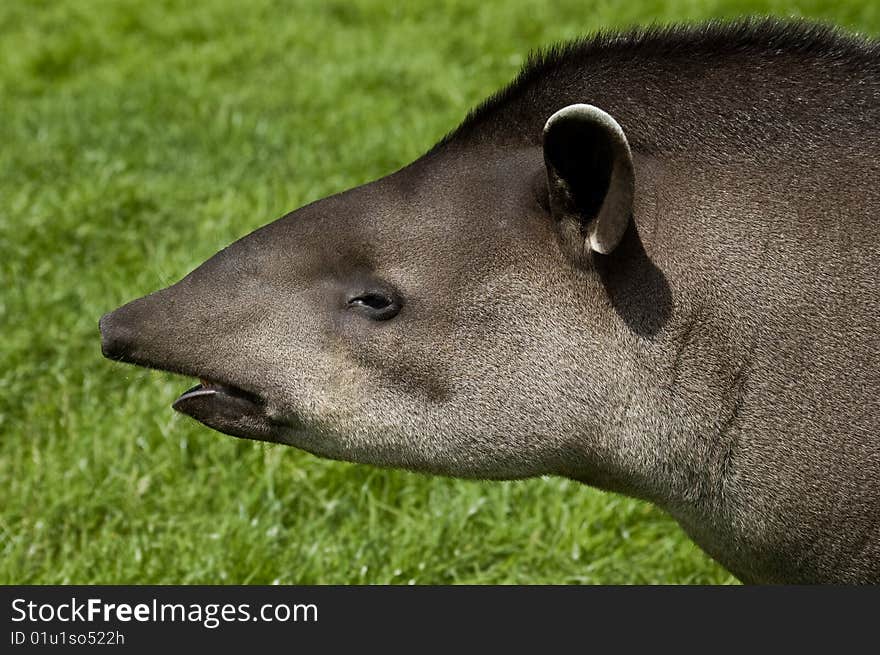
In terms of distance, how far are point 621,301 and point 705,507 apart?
489mm

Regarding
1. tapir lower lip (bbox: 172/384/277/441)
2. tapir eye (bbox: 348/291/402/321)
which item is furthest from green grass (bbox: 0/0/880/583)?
tapir eye (bbox: 348/291/402/321)

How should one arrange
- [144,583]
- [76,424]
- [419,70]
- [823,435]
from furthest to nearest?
[419,70] → [76,424] → [144,583] → [823,435]

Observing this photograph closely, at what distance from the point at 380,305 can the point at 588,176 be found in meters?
0.52

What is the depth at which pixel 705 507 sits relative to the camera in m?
2.99

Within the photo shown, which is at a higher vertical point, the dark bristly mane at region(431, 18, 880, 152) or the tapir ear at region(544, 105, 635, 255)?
the dark bristly mane at region(431, 18, 880, 152)

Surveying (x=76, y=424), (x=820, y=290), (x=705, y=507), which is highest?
(x=76, y=424)

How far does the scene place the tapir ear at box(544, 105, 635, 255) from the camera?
2.74 meters

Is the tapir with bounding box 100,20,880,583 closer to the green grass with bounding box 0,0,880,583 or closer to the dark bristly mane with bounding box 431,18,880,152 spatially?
the dark bristly mane with bounding box 431,18,880,152

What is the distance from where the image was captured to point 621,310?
9.54 feet

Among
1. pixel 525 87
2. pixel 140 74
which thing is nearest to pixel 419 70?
pixel 140 74

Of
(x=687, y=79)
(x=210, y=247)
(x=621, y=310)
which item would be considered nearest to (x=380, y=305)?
(x=621, y=310)

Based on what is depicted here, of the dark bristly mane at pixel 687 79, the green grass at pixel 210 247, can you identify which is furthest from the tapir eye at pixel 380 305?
the green grass at pixel 210 247

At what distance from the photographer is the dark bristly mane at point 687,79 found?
2967 millimetres

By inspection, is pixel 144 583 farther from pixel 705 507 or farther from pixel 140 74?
pixel 140 74
